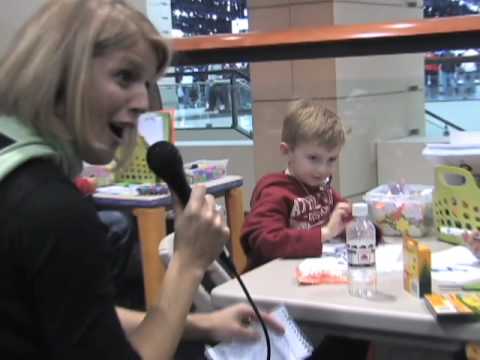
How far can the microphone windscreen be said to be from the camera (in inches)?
46.9

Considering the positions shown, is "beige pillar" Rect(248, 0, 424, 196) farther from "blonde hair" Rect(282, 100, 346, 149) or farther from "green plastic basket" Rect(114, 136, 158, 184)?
"blonde hair" Rect(282, 100, 346, 149)

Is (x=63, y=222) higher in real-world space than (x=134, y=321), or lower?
higher

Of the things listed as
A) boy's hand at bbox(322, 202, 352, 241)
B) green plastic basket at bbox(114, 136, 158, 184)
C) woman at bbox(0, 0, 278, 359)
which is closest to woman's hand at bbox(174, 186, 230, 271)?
woman at bbox(0, 0, 278, 359)

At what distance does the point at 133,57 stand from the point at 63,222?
0.29 metres

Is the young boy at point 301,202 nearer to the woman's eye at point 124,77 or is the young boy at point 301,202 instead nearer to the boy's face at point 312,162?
the boy's face at point 312,162

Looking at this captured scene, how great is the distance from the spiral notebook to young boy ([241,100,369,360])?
0.37 m

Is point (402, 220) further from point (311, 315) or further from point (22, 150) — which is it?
point (22, 150)

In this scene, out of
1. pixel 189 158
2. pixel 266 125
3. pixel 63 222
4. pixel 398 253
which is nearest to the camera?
pixel 63 222

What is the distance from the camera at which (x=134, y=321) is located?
51.8 inches

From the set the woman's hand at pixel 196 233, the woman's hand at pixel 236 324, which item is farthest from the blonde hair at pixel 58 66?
the woman's hand at pixel 236 324

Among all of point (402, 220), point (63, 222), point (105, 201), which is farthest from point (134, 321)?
point (105, 201)

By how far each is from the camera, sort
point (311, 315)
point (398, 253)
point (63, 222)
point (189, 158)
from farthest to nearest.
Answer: point (189, 158)
point (398, 253)
point (311, 315)
point (63, 222)

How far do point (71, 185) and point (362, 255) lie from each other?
2.15 feet

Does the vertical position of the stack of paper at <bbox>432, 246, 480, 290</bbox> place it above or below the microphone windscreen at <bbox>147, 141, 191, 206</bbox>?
below
